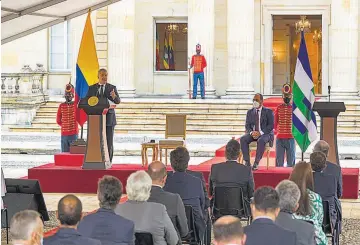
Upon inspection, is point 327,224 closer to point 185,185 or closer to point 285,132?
point 185,185

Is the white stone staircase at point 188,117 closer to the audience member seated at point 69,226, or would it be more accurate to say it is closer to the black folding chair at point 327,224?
the black folding chair at point 327,224

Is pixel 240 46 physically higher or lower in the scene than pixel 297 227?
higher

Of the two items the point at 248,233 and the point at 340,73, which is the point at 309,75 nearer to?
the point at 248,233

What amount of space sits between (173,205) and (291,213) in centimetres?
162

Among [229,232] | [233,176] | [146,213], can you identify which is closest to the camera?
[229,232]

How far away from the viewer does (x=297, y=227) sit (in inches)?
312

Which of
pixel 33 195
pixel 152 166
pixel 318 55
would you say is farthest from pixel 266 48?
pixel 152 166

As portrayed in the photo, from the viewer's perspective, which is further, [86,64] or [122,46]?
[122,46]

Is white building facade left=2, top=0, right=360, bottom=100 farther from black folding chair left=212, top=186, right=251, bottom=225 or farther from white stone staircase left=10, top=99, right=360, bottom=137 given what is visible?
black folding chair left=212, top=186, right=251, bottom=225

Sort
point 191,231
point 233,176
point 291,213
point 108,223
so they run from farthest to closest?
point 233,176 < point 191,231 < point 291,213 < point 108,223

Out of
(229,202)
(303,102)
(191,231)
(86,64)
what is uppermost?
(86,64)

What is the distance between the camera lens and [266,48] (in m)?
36.2

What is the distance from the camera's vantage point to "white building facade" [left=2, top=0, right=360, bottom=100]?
34219 mm

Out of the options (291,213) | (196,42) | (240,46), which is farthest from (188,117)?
(291,213)
